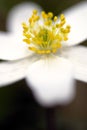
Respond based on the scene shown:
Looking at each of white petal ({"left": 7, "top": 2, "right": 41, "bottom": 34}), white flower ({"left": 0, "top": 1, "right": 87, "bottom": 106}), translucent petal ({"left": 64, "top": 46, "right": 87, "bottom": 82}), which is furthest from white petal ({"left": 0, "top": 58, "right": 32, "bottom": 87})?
white petal ({"left": 7, "top": 2, "right": 41, "bottom": 34})

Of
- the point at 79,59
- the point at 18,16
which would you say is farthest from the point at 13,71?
the point at 18,16

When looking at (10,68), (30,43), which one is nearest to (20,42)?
(30,43)

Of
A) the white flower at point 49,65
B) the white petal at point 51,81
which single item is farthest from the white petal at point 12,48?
the white petal at point 51,81

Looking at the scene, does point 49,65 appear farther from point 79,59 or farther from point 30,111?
point 30,111

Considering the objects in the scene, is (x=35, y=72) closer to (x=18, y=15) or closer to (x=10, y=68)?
(x=10, y=68)

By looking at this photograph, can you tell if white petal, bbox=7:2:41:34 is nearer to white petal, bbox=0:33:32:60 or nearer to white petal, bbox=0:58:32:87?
white petal, bbox=0:33:32:60

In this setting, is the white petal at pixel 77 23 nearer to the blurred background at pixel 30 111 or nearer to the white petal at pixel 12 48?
the white petal at pixel 12 48

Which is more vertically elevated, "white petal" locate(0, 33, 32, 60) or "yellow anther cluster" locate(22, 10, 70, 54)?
"yellow anther cluster" locate(22, 10, 70, 54)
